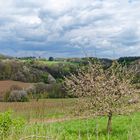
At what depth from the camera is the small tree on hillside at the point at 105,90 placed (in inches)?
861

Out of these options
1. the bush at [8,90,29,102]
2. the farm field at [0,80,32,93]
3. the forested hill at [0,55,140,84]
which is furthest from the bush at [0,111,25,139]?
the forested hill at [0,55,140,84]

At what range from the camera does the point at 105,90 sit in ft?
73.0

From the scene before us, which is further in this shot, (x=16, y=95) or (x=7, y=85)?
(x=7, y=85)

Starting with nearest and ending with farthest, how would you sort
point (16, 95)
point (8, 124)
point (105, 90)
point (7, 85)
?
1. point (8, 124)
2. point (105, 90)
3. point (16, 95)
4. point (7, 85)

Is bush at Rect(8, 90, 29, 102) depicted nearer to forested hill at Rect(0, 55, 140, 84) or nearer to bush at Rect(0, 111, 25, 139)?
forested hill at Rect(0, 55, 140, 84)

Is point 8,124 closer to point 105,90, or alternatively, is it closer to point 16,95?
point 105,90

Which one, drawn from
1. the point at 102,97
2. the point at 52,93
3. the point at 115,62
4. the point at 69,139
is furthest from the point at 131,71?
the point at 52,93

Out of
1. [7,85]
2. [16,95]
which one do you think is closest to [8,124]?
[16,95]

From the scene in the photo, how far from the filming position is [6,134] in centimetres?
1655

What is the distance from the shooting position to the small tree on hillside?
21.9 metres

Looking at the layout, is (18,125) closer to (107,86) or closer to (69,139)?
(69,139)

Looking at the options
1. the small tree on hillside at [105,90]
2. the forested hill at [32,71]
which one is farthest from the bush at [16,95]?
the small tree on hillside at [105,90]

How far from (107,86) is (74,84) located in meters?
3.41

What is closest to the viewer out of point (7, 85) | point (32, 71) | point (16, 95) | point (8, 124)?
point (8, 124)
